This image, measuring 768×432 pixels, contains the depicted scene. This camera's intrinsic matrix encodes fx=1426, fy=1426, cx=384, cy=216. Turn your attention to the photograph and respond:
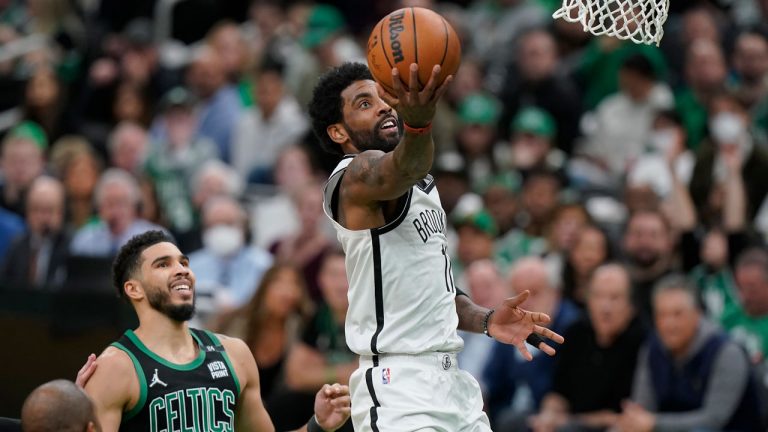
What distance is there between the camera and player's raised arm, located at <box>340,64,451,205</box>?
17.8 feet

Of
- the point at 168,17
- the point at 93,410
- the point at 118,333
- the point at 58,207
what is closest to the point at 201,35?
the point at 168,17

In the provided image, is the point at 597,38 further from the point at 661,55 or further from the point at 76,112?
the point at 76,112

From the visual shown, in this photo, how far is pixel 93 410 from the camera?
17.9ft

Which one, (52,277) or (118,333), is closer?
(118,333)

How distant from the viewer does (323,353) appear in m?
10.4

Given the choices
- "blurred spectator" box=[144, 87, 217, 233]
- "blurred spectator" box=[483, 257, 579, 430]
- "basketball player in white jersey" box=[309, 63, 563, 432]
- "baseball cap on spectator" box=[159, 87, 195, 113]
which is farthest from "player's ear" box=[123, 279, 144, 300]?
"baseball cap on spectator" box=[159, 87, 195, 113]

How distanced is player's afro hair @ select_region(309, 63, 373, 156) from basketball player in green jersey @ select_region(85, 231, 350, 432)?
1.00 m

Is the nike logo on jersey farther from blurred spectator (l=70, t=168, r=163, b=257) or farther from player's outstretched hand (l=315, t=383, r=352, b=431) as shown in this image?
blurred spectator (l=70, t=168, r=163, b=257)

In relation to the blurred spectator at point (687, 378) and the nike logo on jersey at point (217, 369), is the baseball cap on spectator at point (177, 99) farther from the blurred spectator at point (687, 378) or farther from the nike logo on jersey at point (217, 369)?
the nike logo on jersey at point (217, 369)

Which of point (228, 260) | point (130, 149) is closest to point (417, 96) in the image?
point (228, 260)

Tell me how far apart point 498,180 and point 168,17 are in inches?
240

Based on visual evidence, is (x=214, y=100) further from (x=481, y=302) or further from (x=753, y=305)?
(x=753, y=305)

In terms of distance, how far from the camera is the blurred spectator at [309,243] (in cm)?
1182

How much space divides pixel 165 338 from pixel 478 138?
7097 mm
